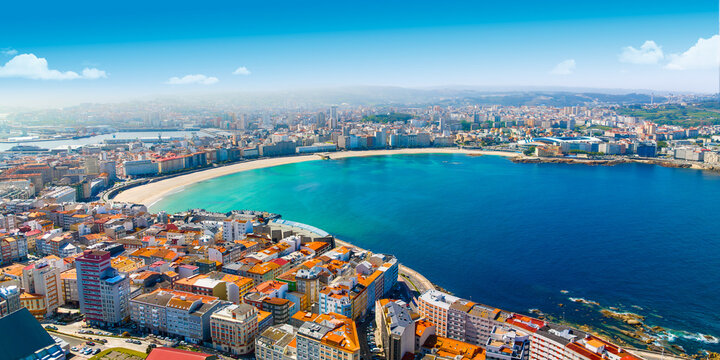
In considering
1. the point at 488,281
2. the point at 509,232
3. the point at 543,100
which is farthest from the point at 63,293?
the point at 543,100

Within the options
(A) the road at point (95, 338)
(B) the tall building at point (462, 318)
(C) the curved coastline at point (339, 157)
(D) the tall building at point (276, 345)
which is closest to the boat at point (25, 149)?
(C) the curved coastline at point (339, 157)

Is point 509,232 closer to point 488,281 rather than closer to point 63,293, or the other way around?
point 488,281

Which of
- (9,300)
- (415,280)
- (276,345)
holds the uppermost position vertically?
(9,300)

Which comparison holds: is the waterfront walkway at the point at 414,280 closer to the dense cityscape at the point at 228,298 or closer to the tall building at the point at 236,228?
the dense cityscape at the point at 228,298

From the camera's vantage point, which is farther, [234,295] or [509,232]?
[509,232]

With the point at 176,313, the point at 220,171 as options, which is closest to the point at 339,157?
the point at 220,171

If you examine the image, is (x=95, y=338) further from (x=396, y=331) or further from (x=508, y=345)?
(x=508, y=345)

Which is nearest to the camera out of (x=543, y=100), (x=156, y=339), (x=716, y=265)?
(x=156, y=339)
